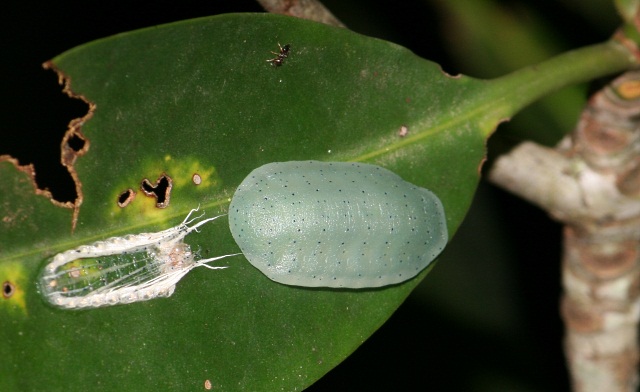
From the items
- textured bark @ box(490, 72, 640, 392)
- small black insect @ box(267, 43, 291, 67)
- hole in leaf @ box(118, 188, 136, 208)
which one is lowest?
textured bark @ box(490, 72, 640, 392)

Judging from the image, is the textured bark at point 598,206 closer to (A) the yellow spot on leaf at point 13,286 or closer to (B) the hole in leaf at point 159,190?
(B) the hole in leaf at point 159,190

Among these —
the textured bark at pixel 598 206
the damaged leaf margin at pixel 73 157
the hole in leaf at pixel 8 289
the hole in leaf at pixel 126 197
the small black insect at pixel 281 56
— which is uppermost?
the small black insect at pixel 281 56

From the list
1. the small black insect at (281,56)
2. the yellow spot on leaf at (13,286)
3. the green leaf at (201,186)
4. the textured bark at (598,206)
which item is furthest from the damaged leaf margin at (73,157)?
the textured bark at (598,206)

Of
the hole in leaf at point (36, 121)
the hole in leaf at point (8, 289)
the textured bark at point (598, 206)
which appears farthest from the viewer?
the hole in leaf at point (36, 121)

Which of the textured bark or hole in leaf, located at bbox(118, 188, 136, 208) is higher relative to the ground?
A: hole in leaf, located at bbox(118, 188, 136, 208)

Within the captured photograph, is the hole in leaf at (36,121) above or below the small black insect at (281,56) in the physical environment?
below

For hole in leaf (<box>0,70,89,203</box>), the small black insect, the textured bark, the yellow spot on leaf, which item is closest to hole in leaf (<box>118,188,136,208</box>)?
the yellow spot on leaf

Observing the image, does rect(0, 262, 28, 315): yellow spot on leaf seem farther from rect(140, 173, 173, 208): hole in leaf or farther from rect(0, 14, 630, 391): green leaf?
rect(140, 173, 173, 208): hole in leaf

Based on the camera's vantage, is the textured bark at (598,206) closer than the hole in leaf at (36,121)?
Yes
